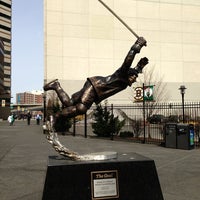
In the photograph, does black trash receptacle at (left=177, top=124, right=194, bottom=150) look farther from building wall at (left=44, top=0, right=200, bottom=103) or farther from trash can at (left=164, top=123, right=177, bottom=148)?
building wall at (left=44, top=0, right=200, bottom=103)

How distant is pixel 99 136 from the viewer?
2144cm

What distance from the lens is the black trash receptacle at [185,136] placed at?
47.9ft

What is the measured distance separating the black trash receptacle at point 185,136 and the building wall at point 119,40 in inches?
1001

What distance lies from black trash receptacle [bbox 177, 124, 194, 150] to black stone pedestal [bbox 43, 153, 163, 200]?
9309mm

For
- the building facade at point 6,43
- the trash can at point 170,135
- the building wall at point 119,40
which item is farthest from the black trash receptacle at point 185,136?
the building facade at point 6,43

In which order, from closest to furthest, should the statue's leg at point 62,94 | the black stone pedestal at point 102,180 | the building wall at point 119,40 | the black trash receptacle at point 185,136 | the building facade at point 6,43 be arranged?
the black stone pedestal at point 102,180 → the statue's leg at point 62,94 → the black trash receptacle at point 185,136 → the building wall at point 119,40 → the building facade at point 6,43

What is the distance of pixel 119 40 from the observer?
135 ft

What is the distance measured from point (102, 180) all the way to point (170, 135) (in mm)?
10455

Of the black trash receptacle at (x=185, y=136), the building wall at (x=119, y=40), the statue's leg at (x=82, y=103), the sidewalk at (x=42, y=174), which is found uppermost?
the building wall at (x=119, y=40)

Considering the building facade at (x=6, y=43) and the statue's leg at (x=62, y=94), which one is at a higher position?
the building facade at (x=6, y=43)

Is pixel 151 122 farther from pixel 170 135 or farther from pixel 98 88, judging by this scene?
pixel 98 88

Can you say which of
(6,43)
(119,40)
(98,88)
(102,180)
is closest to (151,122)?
(119,40)

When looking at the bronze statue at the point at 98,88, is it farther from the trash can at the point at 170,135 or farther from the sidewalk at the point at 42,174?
the trash can at the point at 170,135

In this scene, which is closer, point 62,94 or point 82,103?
point 82,103
